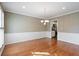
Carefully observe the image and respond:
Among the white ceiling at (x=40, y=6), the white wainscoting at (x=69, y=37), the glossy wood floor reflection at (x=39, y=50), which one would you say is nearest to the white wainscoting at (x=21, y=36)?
the glossy wood floor reflection at (x=39, y=50)

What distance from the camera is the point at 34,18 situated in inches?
295

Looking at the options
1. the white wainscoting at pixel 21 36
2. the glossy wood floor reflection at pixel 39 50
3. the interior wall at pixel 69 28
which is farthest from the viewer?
the interior wall at pixel 69 28

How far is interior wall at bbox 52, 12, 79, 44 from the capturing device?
18.0ft

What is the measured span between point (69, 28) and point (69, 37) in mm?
719

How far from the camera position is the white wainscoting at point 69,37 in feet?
18.0

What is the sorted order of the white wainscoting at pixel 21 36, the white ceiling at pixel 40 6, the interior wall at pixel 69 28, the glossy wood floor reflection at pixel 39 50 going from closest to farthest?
the glossy wood floor reflection at pixel 39 50 < the white ceiling at pixel 40 6 < the white wainscoting at pixel 21 36 < the interior wall at pixel 69 28

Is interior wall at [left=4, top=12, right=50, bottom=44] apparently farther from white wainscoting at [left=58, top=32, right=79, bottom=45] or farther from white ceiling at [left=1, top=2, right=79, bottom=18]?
white wainscoting at [left=58, top=32, right=79, bottom=45]

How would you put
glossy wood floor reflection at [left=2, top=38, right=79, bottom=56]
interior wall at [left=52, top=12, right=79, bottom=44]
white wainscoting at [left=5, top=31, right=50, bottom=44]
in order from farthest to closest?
1. interior wall at [left=52, top=12, right=79, bottom=44]
2. white wainscoting at [left=5, top=31, right=50, bottom=44]
3. glossy wood floor reflection at [left=2, top=38, right=79, bottom=56]

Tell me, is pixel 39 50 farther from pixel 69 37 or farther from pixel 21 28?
pixel 69 37

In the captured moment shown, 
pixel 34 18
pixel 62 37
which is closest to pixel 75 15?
pixel 62 37

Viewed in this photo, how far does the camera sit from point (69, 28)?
6035 millimetres

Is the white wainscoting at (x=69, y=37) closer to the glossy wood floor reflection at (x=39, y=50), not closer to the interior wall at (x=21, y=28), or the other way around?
the glossy wood floor reflection at (x=39, y=50)

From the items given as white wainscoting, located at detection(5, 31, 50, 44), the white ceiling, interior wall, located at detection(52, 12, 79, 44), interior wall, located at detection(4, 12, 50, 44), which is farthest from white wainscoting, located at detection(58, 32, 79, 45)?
interior wall, located at detection(4, 12, 50, 44)

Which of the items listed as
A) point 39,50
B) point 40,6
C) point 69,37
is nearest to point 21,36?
point 39,50
